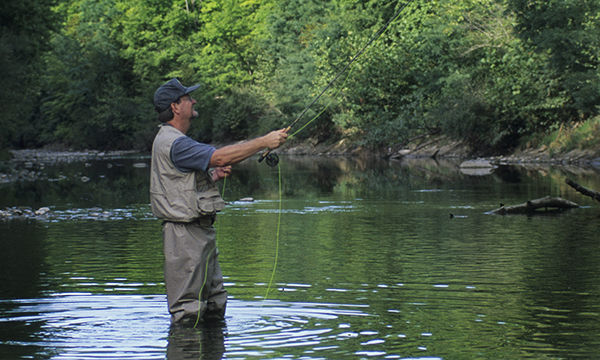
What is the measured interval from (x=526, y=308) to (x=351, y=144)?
147 ft

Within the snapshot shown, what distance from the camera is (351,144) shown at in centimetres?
5269

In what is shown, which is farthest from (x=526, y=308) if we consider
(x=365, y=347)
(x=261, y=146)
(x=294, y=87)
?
(x=294, y=87)

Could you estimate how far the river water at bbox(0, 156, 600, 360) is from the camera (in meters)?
6.68

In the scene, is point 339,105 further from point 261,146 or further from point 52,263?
point 261,146

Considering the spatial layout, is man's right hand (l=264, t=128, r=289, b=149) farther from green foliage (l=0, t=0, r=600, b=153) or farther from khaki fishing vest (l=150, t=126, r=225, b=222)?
green foliage (l=0, t=0, r=600, b=153)

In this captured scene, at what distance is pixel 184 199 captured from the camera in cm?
672

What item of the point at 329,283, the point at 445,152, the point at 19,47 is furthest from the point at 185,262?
the point at 445,152

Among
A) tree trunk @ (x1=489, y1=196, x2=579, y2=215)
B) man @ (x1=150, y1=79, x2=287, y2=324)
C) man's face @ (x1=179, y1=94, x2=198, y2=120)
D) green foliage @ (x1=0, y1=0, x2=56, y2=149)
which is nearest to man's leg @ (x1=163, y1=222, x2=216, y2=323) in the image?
man @ (x1=150, y1=79, x2=287, y2=324)

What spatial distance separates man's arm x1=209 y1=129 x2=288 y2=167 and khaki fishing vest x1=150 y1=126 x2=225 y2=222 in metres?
0.23

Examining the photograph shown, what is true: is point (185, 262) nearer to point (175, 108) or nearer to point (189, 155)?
point (189, 155)

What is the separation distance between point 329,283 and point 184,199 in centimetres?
315

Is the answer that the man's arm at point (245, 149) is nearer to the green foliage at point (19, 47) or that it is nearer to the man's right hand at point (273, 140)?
the man's right hand at point (273, 140)

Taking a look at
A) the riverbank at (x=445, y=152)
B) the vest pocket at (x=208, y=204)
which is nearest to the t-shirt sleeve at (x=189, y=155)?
the vest pocket at (x=208, y=204)

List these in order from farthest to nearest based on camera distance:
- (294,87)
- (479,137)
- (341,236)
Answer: (294,87), (479,137), (341,236)
